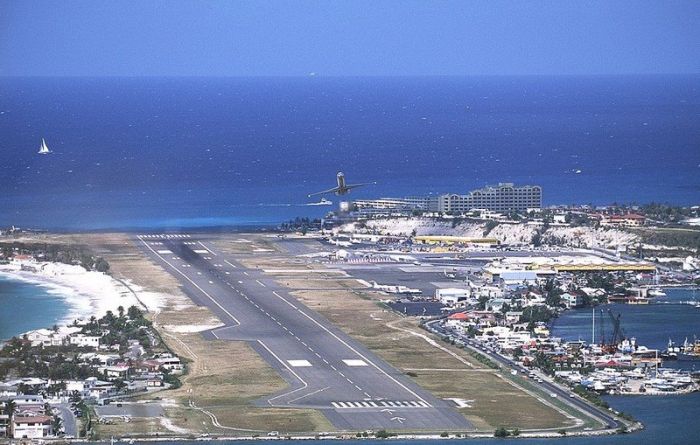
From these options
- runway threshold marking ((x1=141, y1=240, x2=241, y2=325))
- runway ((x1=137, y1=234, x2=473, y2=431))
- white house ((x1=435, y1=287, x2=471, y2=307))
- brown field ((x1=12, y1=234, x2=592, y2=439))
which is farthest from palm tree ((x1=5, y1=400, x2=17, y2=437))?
white house ((x1=435, y1=287, x2=471, y2=307))

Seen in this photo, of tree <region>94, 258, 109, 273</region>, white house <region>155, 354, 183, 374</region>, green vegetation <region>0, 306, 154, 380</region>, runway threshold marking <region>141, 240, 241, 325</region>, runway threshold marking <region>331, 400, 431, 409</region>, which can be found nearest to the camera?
runway threshold marking <region>331, 400, 431, 409</region>

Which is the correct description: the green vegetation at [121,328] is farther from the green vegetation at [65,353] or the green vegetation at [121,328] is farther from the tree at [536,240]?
the tree at [536,240]

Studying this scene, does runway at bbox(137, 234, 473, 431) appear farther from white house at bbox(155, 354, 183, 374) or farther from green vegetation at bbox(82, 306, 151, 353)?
white house at bbox(155, 354, 183, 374)

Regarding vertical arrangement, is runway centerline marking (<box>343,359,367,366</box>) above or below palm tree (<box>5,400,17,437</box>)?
below

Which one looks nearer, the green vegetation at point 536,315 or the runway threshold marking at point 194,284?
the green vegetation at point 536,315

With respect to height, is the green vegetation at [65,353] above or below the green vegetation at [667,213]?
below

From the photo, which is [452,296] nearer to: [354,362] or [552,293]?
[552,293]

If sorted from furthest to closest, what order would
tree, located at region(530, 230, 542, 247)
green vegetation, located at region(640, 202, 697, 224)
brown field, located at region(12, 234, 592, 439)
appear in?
green vegetation, located at region(640, 202, 697, 224) < tree, located at region(530, 230, 542, 247) < brown field, located at region(12, 234, 592, 439)

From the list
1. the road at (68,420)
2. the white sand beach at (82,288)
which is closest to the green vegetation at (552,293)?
the white sand beach at (82,288)
